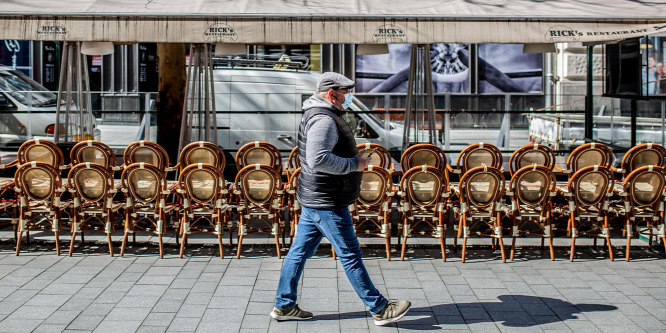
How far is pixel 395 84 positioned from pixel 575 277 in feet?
52.6

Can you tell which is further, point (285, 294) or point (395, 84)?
point (395, 84)

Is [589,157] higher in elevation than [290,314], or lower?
higher

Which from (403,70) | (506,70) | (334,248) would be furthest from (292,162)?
(506,70)

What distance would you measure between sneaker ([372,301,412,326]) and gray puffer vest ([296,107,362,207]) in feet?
2.65

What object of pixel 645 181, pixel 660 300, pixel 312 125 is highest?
pixel 312 125

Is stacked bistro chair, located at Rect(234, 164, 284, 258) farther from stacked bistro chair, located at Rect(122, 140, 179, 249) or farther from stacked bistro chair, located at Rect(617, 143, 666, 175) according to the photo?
stacked bistro chair, located at Rect(617, 143, 666, 175)

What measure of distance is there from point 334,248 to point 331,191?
42 cm

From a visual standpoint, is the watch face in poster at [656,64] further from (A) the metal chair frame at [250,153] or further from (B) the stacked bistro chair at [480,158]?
(A) the metal chair frame at [250,153]

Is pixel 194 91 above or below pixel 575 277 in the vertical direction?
above

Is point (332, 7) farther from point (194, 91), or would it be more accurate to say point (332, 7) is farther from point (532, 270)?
point (532, 270)

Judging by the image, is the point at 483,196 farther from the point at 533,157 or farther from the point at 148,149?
the point at 148,149

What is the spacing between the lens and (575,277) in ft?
23.2

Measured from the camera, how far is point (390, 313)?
18.5ft

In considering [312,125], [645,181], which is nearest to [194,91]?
[312,125]
